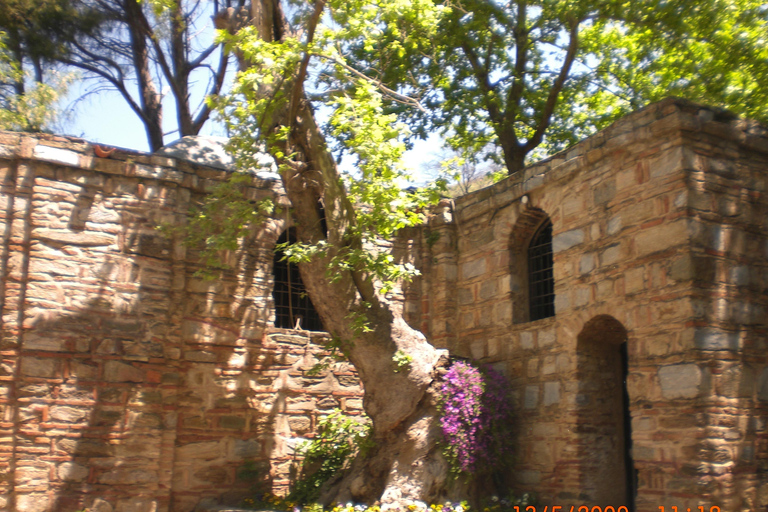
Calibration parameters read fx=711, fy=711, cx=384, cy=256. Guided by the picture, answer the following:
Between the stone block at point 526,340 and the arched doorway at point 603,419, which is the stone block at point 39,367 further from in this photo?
the arched doorway at point 603,419

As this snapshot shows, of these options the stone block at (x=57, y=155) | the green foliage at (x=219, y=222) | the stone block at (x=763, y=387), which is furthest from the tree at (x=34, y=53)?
the stone block at (x=763, y=387)

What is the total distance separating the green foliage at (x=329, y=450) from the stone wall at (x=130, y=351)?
20cm

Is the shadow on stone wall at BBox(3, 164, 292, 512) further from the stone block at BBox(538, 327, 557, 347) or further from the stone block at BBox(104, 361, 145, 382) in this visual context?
the stone block at BBox(538, 327, 557, 347)

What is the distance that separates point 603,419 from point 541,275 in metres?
1.88

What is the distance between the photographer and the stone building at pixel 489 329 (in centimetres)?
590

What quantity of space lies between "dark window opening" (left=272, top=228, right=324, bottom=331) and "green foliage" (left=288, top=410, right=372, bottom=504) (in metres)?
1.21

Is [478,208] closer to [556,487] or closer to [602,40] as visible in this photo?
[556,487]

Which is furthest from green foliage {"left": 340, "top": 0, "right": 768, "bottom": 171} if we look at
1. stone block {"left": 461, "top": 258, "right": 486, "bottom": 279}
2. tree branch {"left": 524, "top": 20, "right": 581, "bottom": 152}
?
stone block {"left": 461, "top": 258, "right": 486, "bottom": 279}

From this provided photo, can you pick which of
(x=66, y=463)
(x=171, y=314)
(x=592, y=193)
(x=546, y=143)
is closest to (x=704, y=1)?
(x=592, y=193)

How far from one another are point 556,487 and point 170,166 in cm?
525

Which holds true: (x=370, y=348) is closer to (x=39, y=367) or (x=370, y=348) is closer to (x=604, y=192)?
(x=604, y=192)

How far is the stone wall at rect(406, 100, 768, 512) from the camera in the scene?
573 centimetres

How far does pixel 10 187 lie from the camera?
23.3 feet
